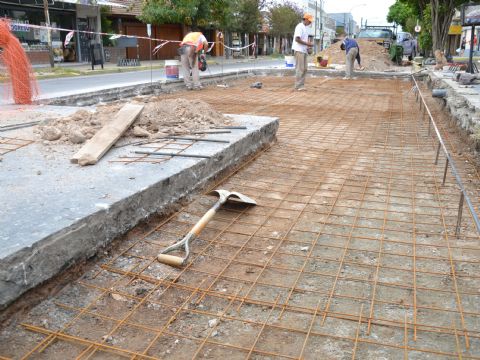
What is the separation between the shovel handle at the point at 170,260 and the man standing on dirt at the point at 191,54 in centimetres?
876

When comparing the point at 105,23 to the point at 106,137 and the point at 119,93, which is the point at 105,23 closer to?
the point at 119,93

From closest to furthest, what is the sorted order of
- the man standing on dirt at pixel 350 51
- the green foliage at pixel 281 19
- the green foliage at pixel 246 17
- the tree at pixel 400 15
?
the man standing on dirt at pixel 350 51, the green foliage at pixel 246 17, the green foliage at pixel 281 19, the tree at pixel 400 15

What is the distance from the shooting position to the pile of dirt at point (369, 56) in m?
19.1

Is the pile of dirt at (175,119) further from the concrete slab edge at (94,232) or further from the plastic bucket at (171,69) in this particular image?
the plastic bucket at (171,69)

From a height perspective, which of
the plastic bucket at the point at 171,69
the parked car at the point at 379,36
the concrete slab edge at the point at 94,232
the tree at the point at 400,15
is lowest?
the concrete slab edge at the point at 94,232

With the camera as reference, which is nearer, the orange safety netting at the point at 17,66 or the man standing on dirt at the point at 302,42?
the orange safety netting at the point at 17,66

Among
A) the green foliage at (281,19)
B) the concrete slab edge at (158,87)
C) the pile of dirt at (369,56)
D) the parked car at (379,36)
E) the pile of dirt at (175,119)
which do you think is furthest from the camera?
the green foliage at (281,19)

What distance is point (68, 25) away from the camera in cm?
2472

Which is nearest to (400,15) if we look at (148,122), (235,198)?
(148,122)

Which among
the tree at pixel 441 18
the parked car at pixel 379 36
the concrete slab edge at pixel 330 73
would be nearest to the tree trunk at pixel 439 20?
the tree at pixel 441 18

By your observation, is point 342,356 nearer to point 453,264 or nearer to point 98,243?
point 453,264

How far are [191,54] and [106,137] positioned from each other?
7.37 meters

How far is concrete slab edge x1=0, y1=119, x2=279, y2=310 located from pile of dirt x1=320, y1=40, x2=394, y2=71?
1635 centimetres

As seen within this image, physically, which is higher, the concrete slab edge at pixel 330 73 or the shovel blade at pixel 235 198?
the concrete slab edge at pixel 330 73
